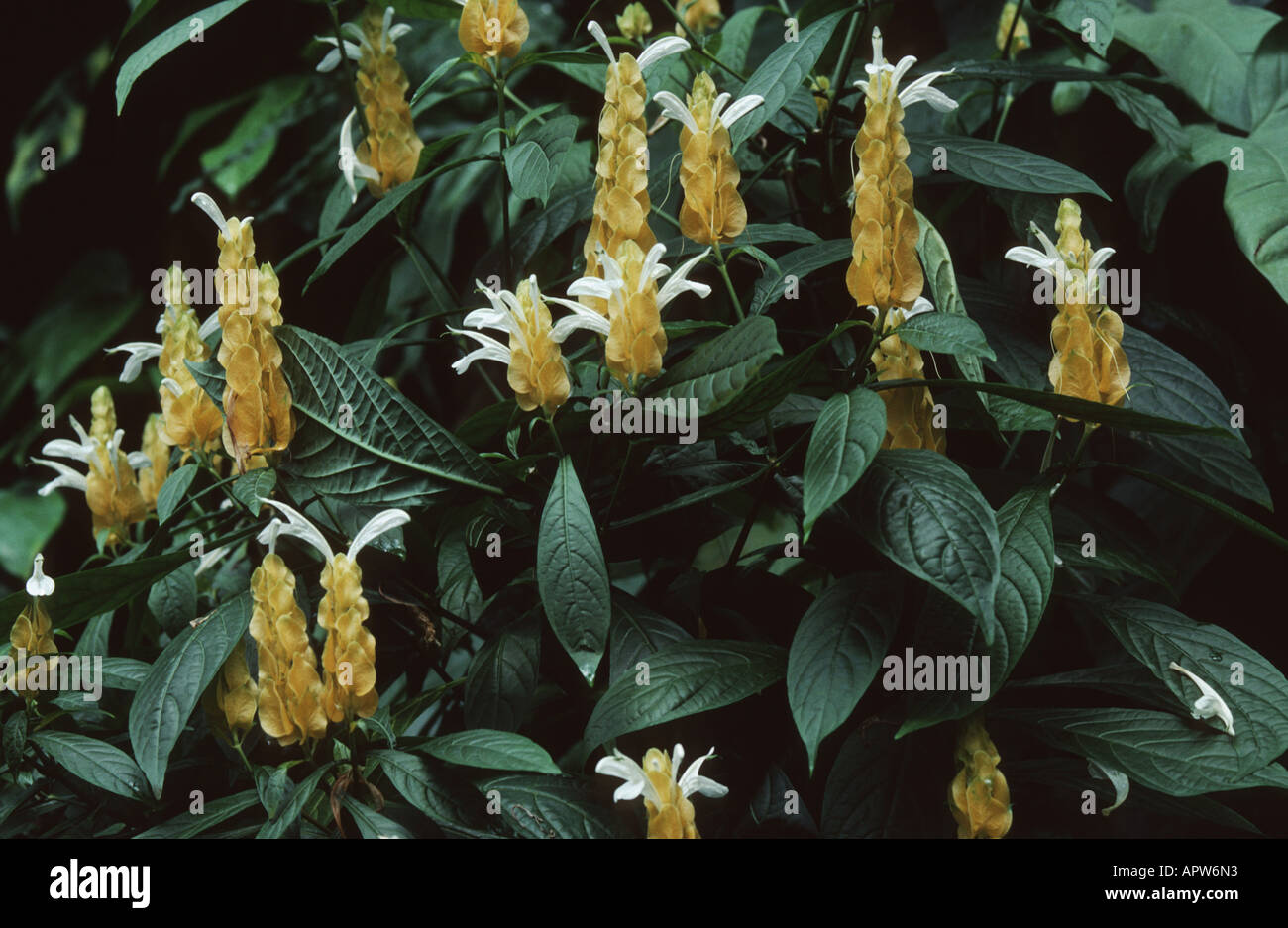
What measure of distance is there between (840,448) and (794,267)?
22 centimetres

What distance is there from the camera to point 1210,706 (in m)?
0.66

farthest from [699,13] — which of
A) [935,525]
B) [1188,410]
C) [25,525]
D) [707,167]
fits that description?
[25,525]

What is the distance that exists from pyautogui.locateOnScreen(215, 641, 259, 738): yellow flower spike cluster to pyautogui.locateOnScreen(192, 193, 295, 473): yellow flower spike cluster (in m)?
0.14

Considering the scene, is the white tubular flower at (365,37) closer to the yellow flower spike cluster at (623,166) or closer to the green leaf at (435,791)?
the yellow flower spike cluster at (623,166)

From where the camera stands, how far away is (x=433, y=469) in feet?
2.29

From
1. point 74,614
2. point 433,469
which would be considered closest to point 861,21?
point 433,469

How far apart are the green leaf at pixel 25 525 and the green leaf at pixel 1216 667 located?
1.58 m

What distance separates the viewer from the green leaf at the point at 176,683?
Result: 26.6 inches

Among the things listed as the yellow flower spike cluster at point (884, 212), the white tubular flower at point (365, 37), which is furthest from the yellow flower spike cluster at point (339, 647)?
the white tubular flower at point (365, 37)

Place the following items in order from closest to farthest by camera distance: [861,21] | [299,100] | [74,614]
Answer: [74,614]
[861,21]
[299,100]

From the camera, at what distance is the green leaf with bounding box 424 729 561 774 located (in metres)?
0.64
